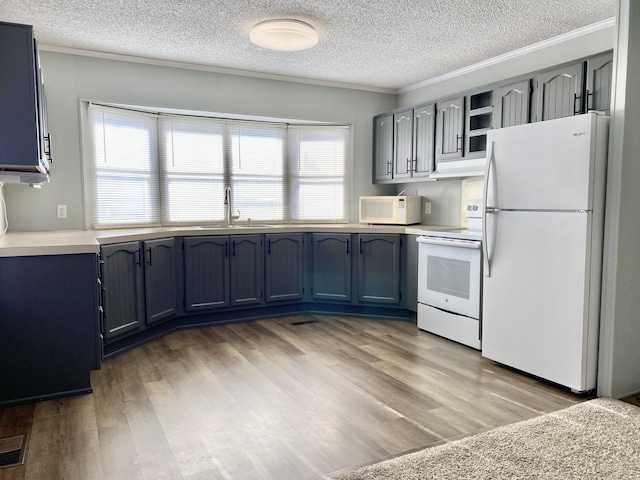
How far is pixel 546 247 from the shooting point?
283cm

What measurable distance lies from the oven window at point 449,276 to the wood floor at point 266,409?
1.45 ft

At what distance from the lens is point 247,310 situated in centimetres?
450

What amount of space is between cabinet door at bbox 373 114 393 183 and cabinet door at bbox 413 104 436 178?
42 centimetres

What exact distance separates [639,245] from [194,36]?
337 cm

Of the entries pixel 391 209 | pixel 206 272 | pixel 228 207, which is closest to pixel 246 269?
pixel 206 272

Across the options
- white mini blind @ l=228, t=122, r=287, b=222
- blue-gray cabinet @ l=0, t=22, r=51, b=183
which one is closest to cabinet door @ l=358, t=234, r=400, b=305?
white mini blind @ l=228, t=122, r=287, b=222

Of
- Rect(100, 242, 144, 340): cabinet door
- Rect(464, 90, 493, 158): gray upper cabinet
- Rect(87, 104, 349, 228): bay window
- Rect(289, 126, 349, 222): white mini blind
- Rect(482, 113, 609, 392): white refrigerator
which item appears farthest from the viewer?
Rect(289, 126, 349, 222): white mini blind

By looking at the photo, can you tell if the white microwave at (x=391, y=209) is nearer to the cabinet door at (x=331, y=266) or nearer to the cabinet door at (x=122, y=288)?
the cabinet door at (x=331, y=266)

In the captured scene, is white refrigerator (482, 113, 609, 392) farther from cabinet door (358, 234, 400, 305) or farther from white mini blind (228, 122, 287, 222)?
white mini blind (228, 122, 287, 222)

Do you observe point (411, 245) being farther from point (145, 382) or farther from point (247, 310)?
point (145, 382)

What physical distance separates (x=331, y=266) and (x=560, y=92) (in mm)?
2450

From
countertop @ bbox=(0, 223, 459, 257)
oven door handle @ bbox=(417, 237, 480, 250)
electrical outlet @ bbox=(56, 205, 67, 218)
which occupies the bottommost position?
oven door handle @ bbox=(417, 237, 480, 250)

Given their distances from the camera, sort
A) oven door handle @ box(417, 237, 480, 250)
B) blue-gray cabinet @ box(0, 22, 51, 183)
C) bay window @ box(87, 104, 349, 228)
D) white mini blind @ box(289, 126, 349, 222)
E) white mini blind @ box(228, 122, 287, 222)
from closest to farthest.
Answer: blue-gray cabinet @ box(0, 22, 51, 183) < oven door handle @ box(417, 237, 480, 250) < bay window @ box(87, 104, 349, 228) < white mini blind @ box(228, 122, 287, 222) < white mini blind @ box(289, 126, 349, 222)

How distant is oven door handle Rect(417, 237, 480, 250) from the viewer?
3.48 metres
